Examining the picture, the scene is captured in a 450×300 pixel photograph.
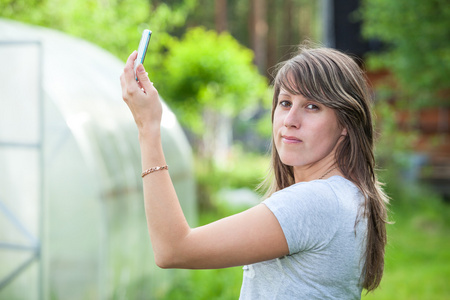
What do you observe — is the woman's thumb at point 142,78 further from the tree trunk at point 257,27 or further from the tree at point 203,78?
the tree trunk at point 257,27

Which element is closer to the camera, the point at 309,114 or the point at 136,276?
the point at 309,114

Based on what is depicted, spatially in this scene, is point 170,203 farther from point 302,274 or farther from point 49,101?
point 49,101

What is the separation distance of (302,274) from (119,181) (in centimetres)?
297

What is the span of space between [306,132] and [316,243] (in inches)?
11.6

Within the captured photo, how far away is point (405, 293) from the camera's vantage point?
5.58m

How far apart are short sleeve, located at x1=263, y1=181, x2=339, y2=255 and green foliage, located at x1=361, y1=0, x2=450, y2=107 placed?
6117 millimetres

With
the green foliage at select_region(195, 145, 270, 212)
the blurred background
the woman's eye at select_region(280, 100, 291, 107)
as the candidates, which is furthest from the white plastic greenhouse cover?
the green foliage at select_region(195, 145, 270, 212)

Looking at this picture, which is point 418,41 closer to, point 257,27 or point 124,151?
point 124,151

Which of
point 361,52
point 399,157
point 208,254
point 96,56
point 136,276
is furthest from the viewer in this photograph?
point 361,52

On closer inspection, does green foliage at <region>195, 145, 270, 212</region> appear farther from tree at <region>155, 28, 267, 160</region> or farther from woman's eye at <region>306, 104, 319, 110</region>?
woman's eye at <region>306, 104, 319, 110</region>

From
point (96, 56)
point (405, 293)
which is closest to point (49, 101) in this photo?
point (96, 56)

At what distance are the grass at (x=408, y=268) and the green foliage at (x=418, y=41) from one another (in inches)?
75.9

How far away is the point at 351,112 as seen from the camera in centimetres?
Answer: 140

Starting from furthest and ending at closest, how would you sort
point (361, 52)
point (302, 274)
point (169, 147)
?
point (361, 52)
point (169, 147)
point (302, 274)
